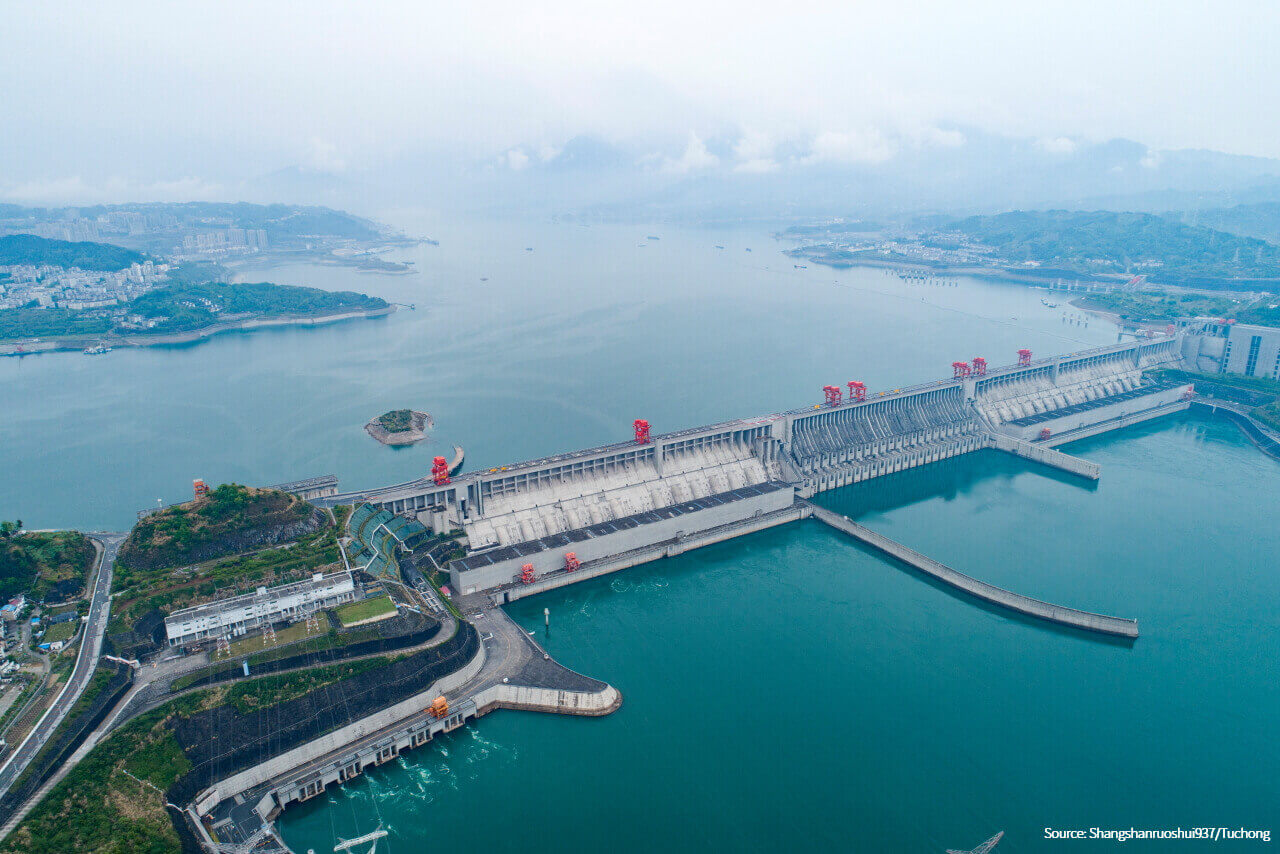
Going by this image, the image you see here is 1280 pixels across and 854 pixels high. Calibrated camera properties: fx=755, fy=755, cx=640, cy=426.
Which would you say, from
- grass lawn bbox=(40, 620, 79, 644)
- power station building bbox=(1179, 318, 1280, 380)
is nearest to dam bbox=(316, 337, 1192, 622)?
grass lawn bbox=(40, 620, 79, 644)

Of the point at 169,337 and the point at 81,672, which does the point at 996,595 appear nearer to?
the point at 81,672

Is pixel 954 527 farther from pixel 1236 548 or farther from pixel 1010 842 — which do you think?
pixel 1010 842

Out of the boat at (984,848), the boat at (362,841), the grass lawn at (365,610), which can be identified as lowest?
the boat at (362,841)

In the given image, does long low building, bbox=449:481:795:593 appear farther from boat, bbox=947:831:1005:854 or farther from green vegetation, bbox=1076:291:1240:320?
green vegetation, bbox=1076:291:1240:320

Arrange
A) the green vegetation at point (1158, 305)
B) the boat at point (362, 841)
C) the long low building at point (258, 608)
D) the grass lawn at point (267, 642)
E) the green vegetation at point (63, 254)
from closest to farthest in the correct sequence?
the boat at point (362, 841)
the grass lawn at point (267, 642)
the long low building at point (258, 608)
the green vegetation at point (1158, 305)
the green vegetation at point (63, 254)

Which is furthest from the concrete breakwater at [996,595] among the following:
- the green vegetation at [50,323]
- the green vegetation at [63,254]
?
the green vegetation at [63,254]

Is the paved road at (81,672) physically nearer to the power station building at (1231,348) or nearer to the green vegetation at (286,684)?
the green vegetation at (286,684)

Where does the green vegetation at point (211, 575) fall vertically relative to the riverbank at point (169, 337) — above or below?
below

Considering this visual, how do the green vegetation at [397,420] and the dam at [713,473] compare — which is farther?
the green vegetation at [397,420]
